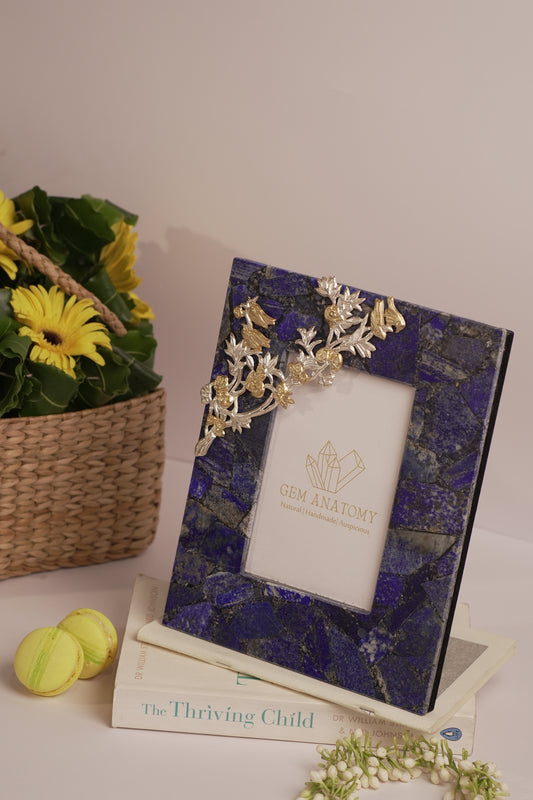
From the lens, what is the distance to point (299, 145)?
4.43 ft

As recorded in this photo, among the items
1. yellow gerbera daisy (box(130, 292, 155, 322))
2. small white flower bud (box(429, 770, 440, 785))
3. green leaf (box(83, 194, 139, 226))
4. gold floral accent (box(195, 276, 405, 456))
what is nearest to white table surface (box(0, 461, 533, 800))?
small white flower bud (box(429, 770, 440, 785))

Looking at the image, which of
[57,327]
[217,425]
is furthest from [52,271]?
[217,425]

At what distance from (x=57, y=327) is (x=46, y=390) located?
77mm

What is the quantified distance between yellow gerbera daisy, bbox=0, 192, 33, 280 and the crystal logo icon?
0.42 meters

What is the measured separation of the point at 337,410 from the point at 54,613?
411 mm

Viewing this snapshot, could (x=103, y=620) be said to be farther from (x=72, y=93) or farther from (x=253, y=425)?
(x=72, y=93)

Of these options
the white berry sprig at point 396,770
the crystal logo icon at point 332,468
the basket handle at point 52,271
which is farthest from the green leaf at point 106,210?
the white berry sprig at point 396,770

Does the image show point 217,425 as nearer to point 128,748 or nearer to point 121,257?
point 128,748

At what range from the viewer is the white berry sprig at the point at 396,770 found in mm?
819

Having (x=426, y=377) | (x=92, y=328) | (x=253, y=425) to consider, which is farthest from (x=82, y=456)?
(x=426, y=377)

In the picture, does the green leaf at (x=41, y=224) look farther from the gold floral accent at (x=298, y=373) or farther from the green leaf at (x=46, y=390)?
the gold floral accent at (x=298, y=373)

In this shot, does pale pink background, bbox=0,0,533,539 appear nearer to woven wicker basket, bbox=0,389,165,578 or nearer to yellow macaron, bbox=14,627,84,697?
woven wicker basket, bbox=0,389,165,578

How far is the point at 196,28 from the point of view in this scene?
136 cm

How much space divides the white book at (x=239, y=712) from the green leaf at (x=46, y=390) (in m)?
0.31
